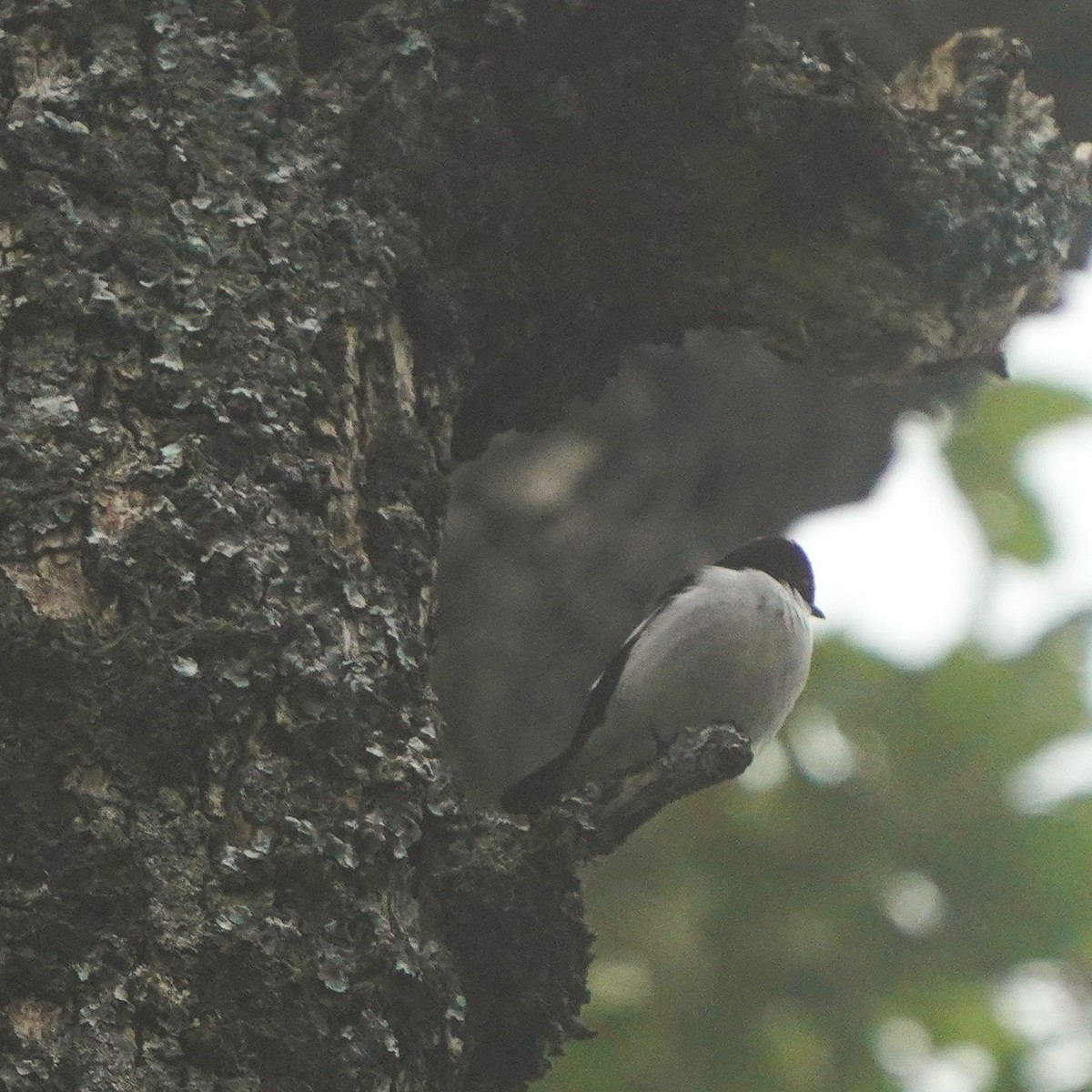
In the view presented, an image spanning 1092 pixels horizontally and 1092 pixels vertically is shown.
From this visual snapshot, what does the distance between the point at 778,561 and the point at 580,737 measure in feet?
2.94

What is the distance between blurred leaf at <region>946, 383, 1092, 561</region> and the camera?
472 centimetres

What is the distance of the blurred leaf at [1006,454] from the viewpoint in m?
4.72

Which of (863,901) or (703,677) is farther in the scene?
(863,901)

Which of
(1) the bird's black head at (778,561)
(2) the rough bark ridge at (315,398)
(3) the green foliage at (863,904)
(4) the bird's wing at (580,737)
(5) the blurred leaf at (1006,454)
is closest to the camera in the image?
(2) the rough bark ridge at (315,398)

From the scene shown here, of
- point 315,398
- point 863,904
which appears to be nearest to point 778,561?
point 863,904

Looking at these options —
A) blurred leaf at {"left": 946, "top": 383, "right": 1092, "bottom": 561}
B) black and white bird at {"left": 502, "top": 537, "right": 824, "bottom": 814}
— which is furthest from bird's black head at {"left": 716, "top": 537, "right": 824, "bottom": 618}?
blurred leaf at {"left": 946, "top": 383, "right": 1092, "bottom": 561}

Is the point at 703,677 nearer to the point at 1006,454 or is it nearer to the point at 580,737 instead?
the point at 580,737

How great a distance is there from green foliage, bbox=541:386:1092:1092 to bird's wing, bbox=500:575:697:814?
0.72m

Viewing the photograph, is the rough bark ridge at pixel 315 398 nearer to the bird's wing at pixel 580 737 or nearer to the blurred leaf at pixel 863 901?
the bird's wing at pixel 580 737

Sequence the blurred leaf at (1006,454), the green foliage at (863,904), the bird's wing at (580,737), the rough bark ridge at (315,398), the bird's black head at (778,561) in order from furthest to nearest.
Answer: the blurred leaf at (1006,454)
the bird's black head at (778,561)
the green foliage at (863,904)
the bird's wing at (580,737)
the rough bark ridge at (315,398)

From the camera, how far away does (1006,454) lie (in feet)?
15.8

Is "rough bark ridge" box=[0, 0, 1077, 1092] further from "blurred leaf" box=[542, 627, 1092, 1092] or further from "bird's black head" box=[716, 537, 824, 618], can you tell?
"blurred leaf" box=[542, 627, 1092, 1092]

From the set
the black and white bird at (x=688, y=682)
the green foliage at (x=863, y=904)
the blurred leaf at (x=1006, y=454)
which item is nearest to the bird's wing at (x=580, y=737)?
the black and white bird at (x=688, y=682)

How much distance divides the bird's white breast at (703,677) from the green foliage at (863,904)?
66cm
